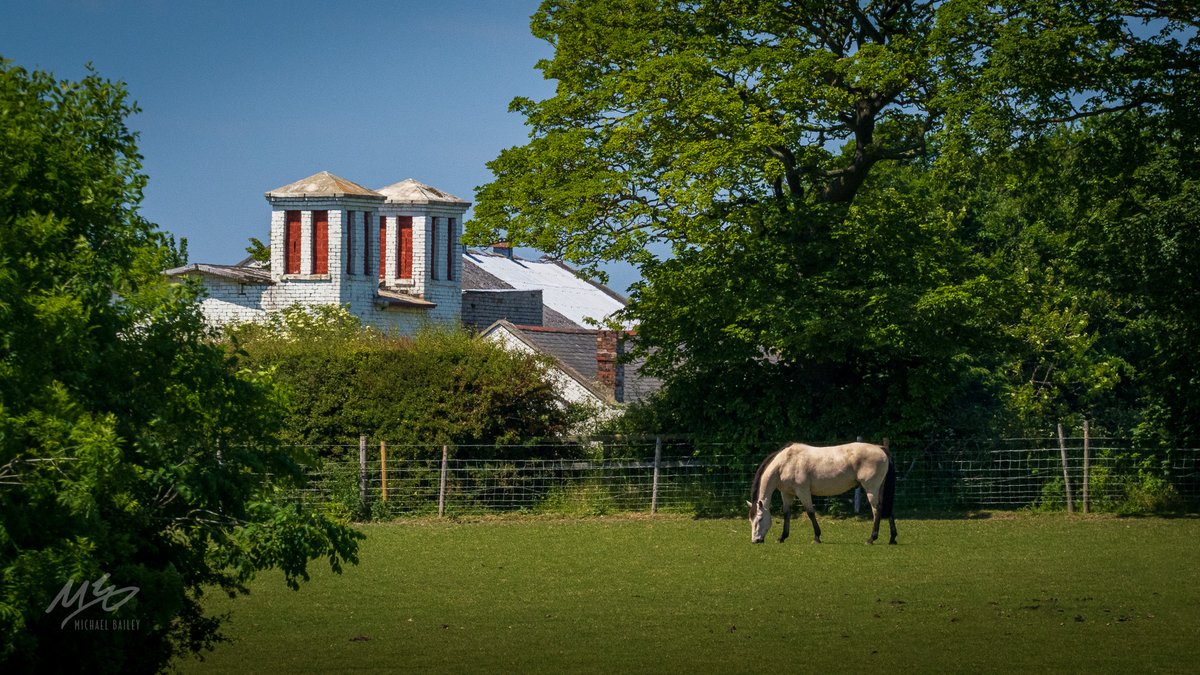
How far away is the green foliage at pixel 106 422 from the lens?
21.7 feet

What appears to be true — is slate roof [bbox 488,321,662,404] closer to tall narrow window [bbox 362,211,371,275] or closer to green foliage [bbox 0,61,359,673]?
tall narrow window [bbox 362,211,371,275]

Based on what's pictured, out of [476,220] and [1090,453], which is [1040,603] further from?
[476,220]

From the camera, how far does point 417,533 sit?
20.6m

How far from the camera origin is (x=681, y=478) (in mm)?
24672

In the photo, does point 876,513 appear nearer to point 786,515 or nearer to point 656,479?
point 786,515

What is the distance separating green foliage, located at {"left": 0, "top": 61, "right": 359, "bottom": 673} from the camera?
6.62 m

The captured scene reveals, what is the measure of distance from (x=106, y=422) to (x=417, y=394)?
1794 cm

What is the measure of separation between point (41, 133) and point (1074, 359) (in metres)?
32.5

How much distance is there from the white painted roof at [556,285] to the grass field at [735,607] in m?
44.3

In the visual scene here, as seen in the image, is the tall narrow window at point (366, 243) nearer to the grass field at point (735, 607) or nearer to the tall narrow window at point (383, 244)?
the tall narrow window at point (383, 244)

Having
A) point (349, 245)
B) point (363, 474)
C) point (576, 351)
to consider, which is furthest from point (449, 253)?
point (363, 474)

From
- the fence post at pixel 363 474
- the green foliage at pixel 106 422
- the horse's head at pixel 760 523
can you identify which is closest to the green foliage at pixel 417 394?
the fence post at pixel 363 474

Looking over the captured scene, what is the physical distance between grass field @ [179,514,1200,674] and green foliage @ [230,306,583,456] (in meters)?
4.68
